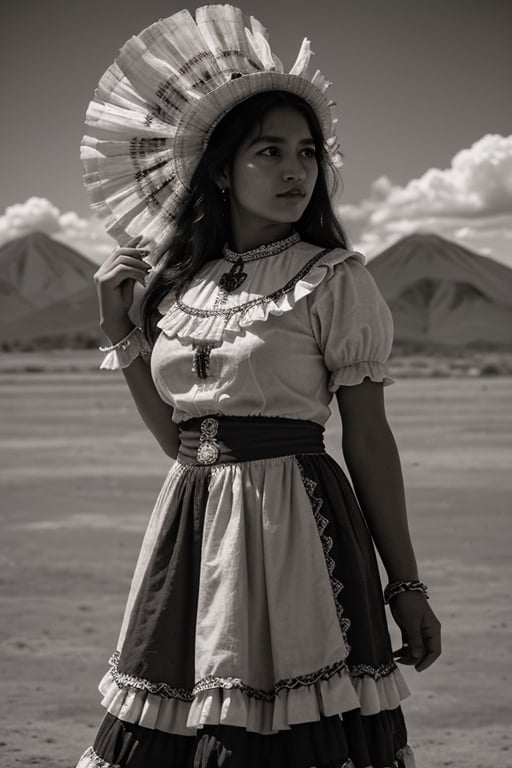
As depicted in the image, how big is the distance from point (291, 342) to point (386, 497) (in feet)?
0.91

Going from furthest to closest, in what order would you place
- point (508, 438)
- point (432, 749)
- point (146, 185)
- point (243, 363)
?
point (508, 438)
point (432, 749)
point (146, 185)
point (243, 363)

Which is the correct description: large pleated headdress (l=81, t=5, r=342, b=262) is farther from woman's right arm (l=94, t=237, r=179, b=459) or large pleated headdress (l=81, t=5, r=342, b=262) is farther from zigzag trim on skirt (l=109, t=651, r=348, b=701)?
zigzag trim on skirt (l=109, t=651, r=348, b=701)

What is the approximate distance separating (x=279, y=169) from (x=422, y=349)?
31.6 metres

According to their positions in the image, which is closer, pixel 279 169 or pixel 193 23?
pixel 279 169

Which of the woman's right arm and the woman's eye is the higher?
the woman's eye

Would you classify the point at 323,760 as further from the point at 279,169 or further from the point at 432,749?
the point at 432,749

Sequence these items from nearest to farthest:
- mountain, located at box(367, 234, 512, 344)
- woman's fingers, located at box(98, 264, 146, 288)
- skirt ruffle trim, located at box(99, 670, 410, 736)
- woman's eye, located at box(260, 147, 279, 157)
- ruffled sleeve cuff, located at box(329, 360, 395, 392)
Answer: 1. skirt ruffle trim, located at box(99, 670, 410, 736)
2. ruffled sleeve cuff, located at box(329, 360, 395, 392)
3. woman's eye, located at box(260, 147, 279, 157)
4. woman's fingers, located at box(98, 264, 146, 288)
5. mountain, located at box(367, 234, 512, 344)

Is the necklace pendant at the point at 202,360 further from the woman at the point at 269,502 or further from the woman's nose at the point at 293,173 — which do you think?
the woman's nose at the point at 293,173

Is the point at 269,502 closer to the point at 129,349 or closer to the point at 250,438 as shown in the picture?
the point at 250,438

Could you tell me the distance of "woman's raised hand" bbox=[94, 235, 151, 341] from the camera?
1.91 meters

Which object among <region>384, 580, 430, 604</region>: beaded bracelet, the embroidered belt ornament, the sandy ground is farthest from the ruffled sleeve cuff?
the sandy ground

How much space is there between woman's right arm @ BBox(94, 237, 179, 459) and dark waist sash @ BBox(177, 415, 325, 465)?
0.19 metres

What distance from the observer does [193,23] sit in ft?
6.45

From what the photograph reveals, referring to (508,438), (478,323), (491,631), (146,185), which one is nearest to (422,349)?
(478,323)
